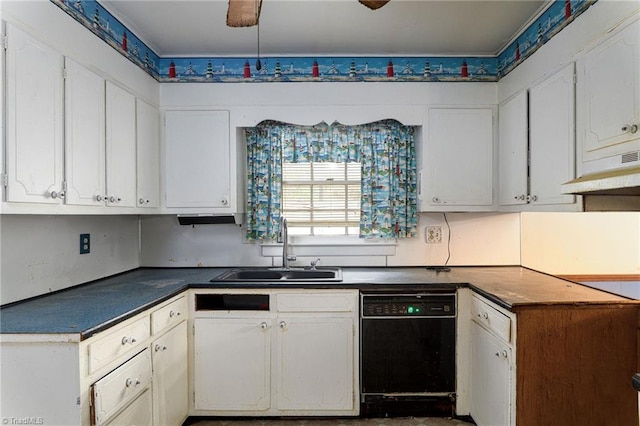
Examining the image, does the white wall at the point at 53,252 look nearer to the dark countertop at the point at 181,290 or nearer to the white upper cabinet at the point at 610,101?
the dark countertop at the point at 181,290

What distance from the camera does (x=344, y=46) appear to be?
2.62 metres

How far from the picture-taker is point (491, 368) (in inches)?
79.7

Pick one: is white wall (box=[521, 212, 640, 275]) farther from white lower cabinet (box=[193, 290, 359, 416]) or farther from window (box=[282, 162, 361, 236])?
white lower cabinet (box=[193, 290, 359, 416])

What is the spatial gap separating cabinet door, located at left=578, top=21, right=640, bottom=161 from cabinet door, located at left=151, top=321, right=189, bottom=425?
94.2 inches

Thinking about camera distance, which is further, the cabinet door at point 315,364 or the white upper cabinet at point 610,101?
the cabinet door at point 315,364

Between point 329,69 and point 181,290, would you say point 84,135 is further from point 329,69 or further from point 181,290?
point 329,69

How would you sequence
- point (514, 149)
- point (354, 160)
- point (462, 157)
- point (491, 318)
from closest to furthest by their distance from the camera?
point (491, 318) → point (514, 149) → point (462, 157) → point (354, 160)

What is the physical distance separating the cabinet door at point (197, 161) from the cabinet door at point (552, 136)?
2053 mm

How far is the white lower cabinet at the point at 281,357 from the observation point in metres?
2.31

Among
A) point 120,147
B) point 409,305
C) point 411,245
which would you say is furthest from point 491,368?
point 120,147

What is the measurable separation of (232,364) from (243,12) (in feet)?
6.53

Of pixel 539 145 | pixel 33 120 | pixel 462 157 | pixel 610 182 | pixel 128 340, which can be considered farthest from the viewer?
pixel 462 157

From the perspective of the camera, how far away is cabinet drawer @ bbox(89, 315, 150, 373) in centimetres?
146

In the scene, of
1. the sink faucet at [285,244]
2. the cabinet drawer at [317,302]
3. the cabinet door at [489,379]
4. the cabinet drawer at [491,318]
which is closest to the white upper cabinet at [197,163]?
the sink faucet at [285,244]
